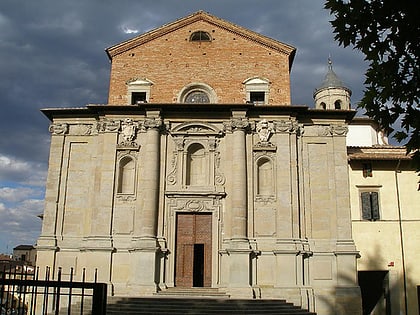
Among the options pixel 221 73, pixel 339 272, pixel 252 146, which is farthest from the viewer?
pixel 221 73

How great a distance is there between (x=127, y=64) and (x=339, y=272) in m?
13.8

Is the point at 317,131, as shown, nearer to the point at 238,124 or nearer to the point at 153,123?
the point at 238,124

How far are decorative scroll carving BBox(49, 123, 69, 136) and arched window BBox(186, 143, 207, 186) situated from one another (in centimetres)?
Answer: 589

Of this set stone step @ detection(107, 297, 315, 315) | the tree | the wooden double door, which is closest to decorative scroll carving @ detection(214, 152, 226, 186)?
the wooden double door

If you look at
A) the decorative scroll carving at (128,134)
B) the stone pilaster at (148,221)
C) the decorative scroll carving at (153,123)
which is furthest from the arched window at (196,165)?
the decorative scroll carving at (128,134)

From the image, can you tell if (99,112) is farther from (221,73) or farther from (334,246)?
(334,246)

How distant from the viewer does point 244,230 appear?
20828 millimetres

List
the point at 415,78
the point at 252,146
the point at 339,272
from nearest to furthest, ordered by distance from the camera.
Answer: the point at 415,78
the point at 339,272
the point at 252,146

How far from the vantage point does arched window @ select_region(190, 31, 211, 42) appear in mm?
24356

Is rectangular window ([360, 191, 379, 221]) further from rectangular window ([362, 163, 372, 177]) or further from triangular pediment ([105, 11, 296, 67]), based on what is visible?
triangular pediment ([105, 11, 296, 67])

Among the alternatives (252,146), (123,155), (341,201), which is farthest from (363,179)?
(123,155)

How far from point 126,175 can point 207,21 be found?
28.7 ft

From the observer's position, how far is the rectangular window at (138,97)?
931 inches

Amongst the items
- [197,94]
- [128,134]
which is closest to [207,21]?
[197,94]
